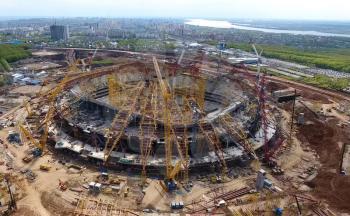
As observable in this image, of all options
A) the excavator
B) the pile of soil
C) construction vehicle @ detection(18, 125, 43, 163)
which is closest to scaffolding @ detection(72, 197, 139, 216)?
the excavator

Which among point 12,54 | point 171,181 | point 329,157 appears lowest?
point 171,181

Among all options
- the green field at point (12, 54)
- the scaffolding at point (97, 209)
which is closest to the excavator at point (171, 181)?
the scaffolding at point (97, 209)

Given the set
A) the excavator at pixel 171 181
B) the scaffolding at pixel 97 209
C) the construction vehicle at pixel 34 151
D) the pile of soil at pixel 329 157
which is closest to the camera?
the scaffolding at pixel 97 209

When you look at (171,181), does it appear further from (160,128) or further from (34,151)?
(34,151)

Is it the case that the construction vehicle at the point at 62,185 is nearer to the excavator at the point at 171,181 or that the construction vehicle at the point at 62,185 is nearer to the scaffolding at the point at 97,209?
the scaffolding at the point at 97,209

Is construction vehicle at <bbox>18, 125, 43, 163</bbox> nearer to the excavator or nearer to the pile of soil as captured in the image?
the excavator

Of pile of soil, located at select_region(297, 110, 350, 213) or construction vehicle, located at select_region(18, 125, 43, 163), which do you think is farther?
construction vehicle, located at select_region(18, 125, 43, 163)

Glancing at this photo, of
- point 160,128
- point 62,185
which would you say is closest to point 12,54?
point 160,128

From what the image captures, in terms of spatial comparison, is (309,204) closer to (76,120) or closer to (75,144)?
(75,144)

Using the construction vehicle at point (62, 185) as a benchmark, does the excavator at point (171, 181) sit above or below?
above
